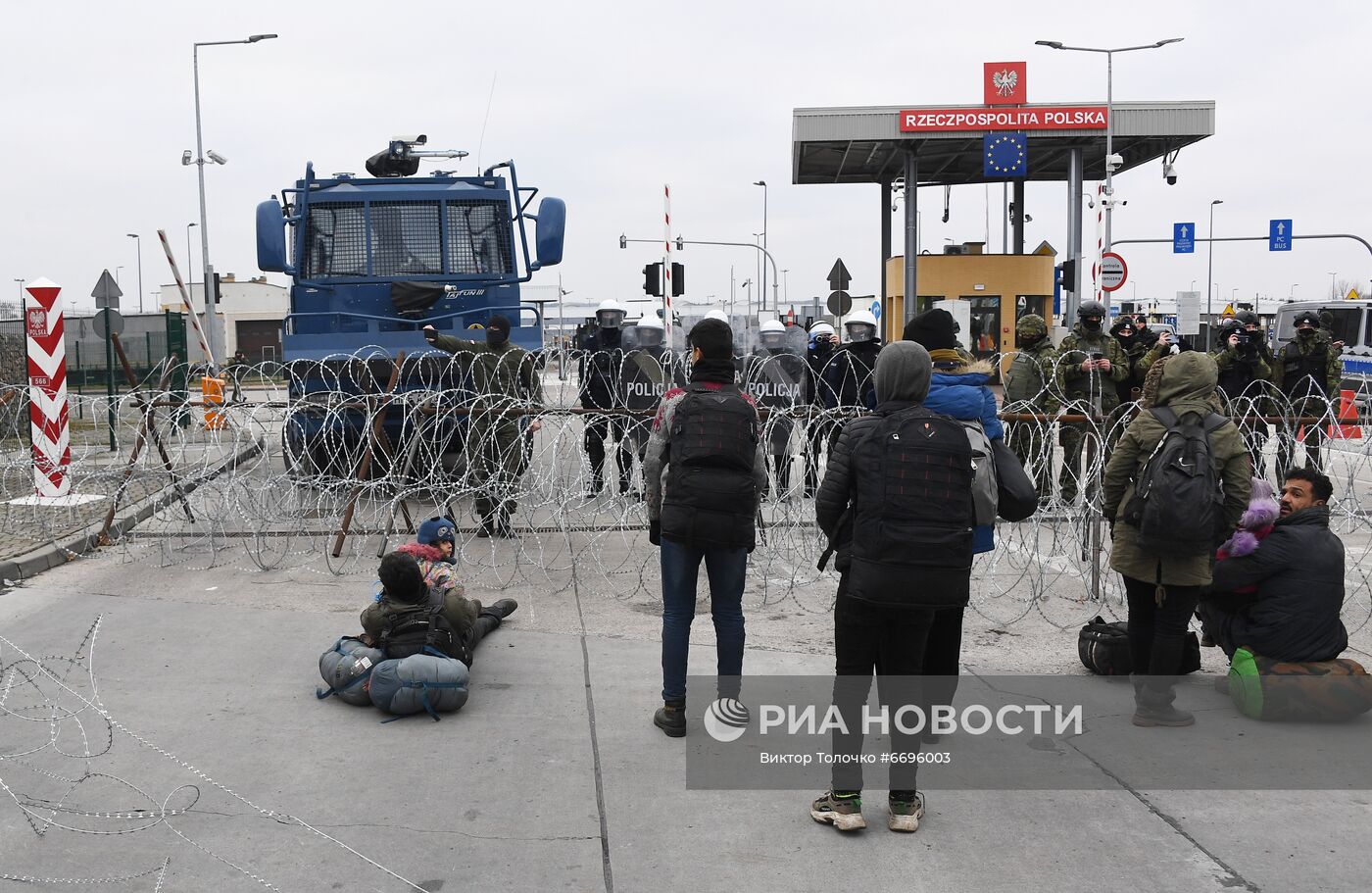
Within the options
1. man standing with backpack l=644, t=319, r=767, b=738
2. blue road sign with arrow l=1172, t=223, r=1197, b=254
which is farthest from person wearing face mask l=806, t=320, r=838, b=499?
blue road sign with arrow l=1172, t=223, r=1197, b=254

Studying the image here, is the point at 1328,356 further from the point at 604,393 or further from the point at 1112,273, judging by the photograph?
the point at 604,393

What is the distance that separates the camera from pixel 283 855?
13.3ft

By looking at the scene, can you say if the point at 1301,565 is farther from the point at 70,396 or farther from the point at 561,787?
the point at 70,396

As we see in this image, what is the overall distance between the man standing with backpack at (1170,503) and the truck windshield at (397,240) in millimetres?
9271

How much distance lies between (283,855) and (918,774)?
7.94ft

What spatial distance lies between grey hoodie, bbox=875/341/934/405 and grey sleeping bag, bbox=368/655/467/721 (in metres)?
2.49

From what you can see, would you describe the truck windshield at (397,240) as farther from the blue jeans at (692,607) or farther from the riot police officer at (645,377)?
the blue jeans at (692,607)

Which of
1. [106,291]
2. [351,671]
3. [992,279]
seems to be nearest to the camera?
[351,671]

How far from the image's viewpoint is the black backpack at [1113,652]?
6.09 m

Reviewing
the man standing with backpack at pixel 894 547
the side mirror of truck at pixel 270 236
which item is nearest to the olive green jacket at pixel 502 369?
the side mirror of truck at pixel 270 236

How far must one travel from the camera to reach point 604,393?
1162 centimetres

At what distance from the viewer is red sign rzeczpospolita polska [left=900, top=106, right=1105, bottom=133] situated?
30344mm

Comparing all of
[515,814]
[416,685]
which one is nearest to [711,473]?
[515,814]

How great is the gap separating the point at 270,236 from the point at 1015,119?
74.1 feet
